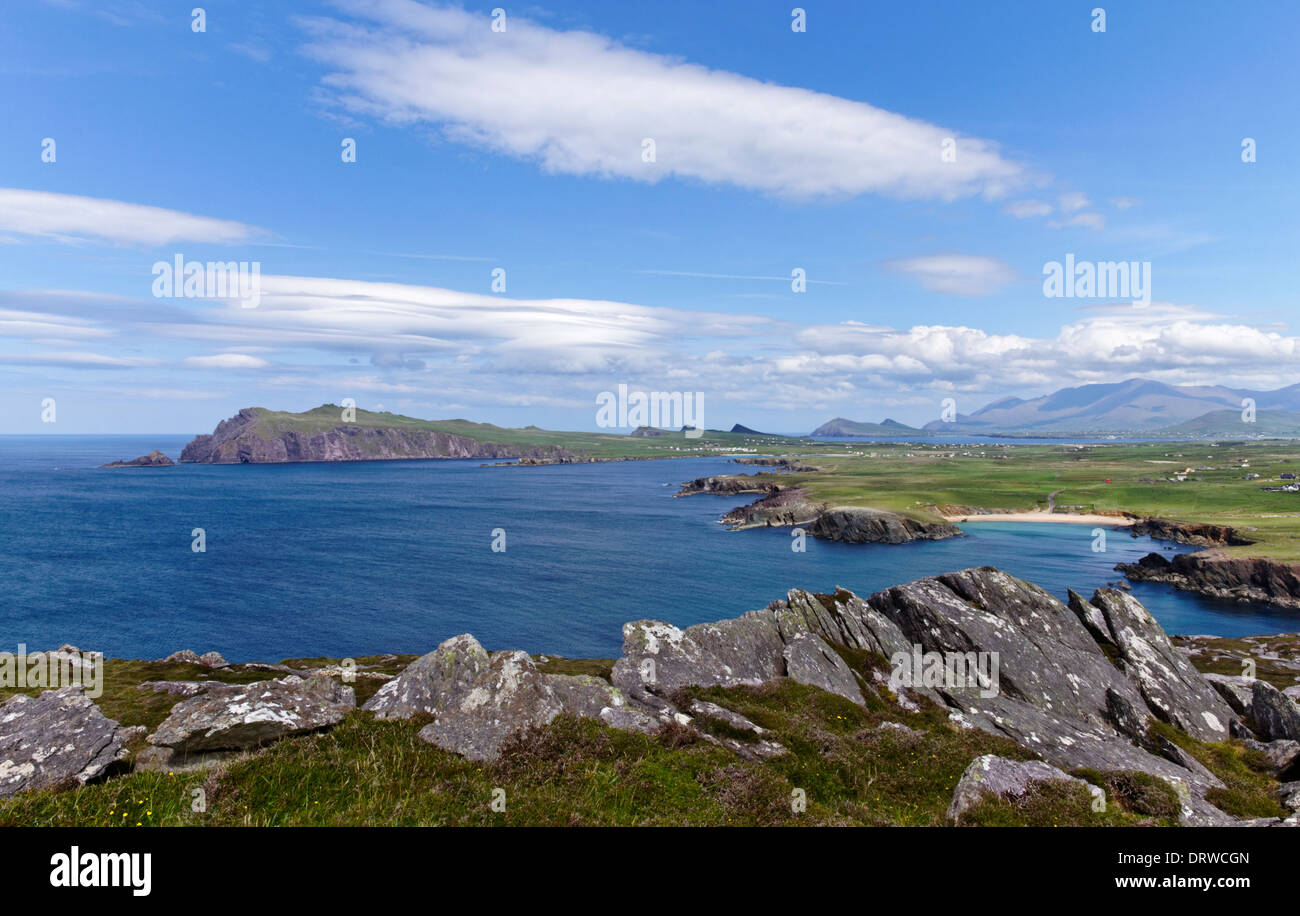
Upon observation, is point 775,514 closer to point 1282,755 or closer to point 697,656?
point 697,656

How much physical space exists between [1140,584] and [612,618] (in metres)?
85.1

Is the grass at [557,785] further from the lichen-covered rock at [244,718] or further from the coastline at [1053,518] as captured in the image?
the coastline at [1053,518]

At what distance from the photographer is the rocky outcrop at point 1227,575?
→ 9231 cm

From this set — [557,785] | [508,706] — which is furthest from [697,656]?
[557,785]

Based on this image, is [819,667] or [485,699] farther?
[819,667]

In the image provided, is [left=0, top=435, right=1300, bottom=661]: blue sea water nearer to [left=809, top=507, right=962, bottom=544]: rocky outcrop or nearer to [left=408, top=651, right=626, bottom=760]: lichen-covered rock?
[left=809, top=507, right=962, bottom=544]: rocky outcrop

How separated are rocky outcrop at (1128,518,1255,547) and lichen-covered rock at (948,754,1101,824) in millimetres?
135651

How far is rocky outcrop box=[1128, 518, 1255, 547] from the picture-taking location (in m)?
119

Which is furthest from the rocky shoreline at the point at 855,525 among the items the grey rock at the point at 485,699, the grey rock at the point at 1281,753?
the grey rock at the point at 485,699

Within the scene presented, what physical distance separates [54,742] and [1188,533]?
557 feet

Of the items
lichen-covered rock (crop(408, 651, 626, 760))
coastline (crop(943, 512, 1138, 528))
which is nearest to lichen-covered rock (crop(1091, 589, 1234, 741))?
lichen-covered rock (crop(408, 651, 626, 760))

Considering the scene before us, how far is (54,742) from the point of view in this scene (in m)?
15.4

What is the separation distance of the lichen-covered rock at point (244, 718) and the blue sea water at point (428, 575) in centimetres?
4990
